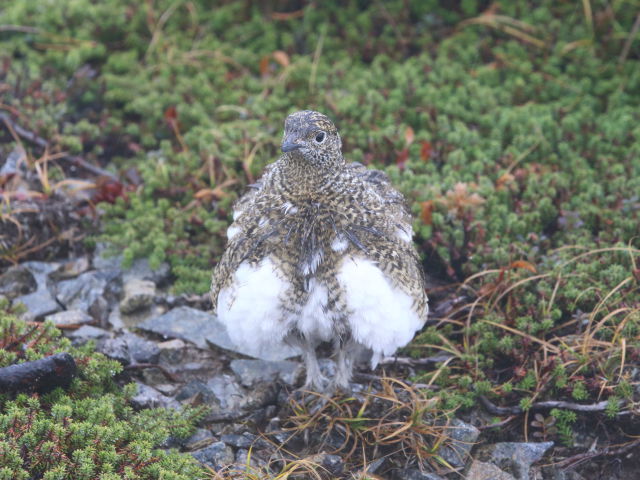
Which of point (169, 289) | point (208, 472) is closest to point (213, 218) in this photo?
point (169, 289)

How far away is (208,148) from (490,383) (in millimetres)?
2950

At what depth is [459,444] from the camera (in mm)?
4484

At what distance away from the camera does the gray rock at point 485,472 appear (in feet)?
14.1

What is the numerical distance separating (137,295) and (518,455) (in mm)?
2674

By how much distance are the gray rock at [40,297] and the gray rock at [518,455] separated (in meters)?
3.00

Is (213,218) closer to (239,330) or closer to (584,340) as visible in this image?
(239,330)

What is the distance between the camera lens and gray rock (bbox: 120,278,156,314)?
5379 mm

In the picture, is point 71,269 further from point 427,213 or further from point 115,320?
point 427,213

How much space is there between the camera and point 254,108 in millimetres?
6797

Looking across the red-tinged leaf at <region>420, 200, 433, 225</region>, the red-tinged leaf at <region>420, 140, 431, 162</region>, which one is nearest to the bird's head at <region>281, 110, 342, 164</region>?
the red-tinged leaf at <region>420, 200, 433, 225</region>

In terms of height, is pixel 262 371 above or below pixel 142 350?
below

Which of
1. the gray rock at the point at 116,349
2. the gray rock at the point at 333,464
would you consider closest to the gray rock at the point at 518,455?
the gray rock at the point at 333,464

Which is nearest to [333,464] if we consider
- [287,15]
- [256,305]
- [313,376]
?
[313,376]

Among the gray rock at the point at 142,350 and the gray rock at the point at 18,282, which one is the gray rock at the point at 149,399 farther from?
the gray rock at the point at 18,282
